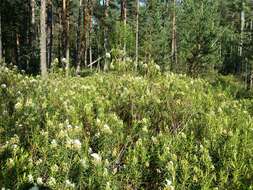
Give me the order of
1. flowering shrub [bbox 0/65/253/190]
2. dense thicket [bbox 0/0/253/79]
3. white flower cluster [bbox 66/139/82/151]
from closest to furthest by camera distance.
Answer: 1. flowering shrub [bbox 0/65/253/190]
2. white flower cluster [bbox 66/139/82/151]
3. dense thicket [bbox 0/0/253/79]

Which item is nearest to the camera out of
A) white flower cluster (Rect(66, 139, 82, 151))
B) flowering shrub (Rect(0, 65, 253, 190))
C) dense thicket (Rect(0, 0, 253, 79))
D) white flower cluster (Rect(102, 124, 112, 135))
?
flowering shrub (Rect(0, 65, 253, 190))

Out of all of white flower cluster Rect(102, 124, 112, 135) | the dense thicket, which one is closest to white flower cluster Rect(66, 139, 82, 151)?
white flower cluster Rect(102, 124, 112, 135)

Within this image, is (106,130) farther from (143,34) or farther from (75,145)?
(143,34)

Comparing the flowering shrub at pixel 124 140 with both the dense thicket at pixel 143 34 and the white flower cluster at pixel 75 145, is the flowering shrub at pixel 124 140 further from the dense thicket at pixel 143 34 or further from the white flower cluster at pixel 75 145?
the dense thicket at pixel 143 34

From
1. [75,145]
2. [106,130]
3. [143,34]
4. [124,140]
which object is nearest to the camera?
[75,145]

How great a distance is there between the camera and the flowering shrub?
4.52m

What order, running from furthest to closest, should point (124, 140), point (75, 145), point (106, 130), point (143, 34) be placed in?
point (143, 34)
point (124, 140)
point (106, 130)
point (75, 145)

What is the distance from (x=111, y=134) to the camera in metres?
5.49

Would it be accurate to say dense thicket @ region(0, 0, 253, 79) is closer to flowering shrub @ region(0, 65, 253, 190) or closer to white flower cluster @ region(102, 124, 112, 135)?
flowering shrub @ region(0, 65, 253, 190)

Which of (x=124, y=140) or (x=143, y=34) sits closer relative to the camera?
(x=124, y=140)

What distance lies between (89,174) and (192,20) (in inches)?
886

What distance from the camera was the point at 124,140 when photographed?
5793mm

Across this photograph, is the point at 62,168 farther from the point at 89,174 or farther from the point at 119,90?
the point at 119,90

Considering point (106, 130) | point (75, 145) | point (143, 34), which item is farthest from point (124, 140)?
point (143, 34)
